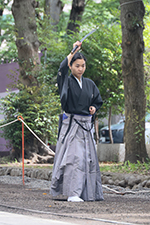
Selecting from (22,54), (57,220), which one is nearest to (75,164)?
(57,220)

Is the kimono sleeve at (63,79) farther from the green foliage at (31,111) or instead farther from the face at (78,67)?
the green foliage at (31,111)

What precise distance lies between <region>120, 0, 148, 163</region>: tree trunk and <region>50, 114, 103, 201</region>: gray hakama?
4.06m

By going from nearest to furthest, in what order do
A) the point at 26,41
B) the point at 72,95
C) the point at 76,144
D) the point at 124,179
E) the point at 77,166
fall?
the point at 77,166, the point at 76,144, the point at 72,95, the point at 124,179, the point at 26,41

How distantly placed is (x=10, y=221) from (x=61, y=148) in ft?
6.41

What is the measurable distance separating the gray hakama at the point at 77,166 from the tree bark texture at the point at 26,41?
6.91 meters

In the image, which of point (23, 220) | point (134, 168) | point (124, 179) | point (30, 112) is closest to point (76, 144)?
point (23, 220)

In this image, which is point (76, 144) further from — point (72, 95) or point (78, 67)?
point (78, 67)

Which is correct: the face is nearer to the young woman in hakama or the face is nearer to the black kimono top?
the young woman in hakama

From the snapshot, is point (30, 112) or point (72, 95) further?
point (30, 112)

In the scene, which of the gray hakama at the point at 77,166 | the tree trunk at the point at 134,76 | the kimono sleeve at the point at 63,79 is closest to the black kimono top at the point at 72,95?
the kimono sleeve at the point at 63,79

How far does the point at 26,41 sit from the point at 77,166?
7.63 meters

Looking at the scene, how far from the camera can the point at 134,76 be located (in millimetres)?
8773

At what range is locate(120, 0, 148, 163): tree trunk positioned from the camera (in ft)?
28.5

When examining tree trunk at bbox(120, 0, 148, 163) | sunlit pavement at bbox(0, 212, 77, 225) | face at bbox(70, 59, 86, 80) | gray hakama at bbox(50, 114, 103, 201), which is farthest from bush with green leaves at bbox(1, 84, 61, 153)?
sunlit pavement at bbox(0, 212, 77, 225)
